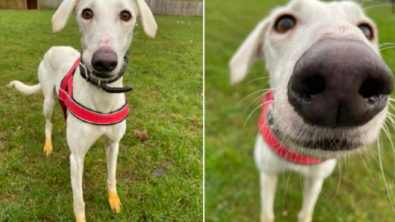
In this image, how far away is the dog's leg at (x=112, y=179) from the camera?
2.38 meters

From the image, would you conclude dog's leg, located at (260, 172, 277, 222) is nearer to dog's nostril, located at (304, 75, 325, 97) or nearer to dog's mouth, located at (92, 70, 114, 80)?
dog's mouth, located at (92, 70, 114, 80)

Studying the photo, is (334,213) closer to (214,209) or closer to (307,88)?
(214,209)

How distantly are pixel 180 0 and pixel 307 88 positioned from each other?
4392 mm

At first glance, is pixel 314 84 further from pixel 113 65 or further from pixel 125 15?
pixel 125 15

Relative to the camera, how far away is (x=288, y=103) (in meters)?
1.28

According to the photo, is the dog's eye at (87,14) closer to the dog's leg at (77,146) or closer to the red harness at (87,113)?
the red harness at (87,113)

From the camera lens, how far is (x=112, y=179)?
2.48 m

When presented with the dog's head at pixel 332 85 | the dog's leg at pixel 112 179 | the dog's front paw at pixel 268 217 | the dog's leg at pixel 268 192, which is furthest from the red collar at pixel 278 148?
the dog's leg at pixel 112 179

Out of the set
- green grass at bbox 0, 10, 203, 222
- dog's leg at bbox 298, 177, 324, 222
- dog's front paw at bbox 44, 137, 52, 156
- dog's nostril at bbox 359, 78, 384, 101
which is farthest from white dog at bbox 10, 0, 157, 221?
dog's leg at bbox 298, 177, 324, 222

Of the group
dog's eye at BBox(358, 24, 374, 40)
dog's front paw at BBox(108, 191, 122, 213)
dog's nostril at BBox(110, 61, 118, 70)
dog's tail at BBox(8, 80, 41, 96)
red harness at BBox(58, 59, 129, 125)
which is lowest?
dog's front paw at BBox(108, 191, 122, 213)

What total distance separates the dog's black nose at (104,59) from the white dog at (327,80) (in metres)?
0.81

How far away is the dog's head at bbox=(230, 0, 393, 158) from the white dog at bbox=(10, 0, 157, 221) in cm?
84

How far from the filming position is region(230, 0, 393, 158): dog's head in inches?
38.1

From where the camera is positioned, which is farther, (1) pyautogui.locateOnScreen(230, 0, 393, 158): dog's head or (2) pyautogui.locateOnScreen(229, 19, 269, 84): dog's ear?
(2) pyautogui.locateOnScreen(229, 19, 269, 84): dog's ear
